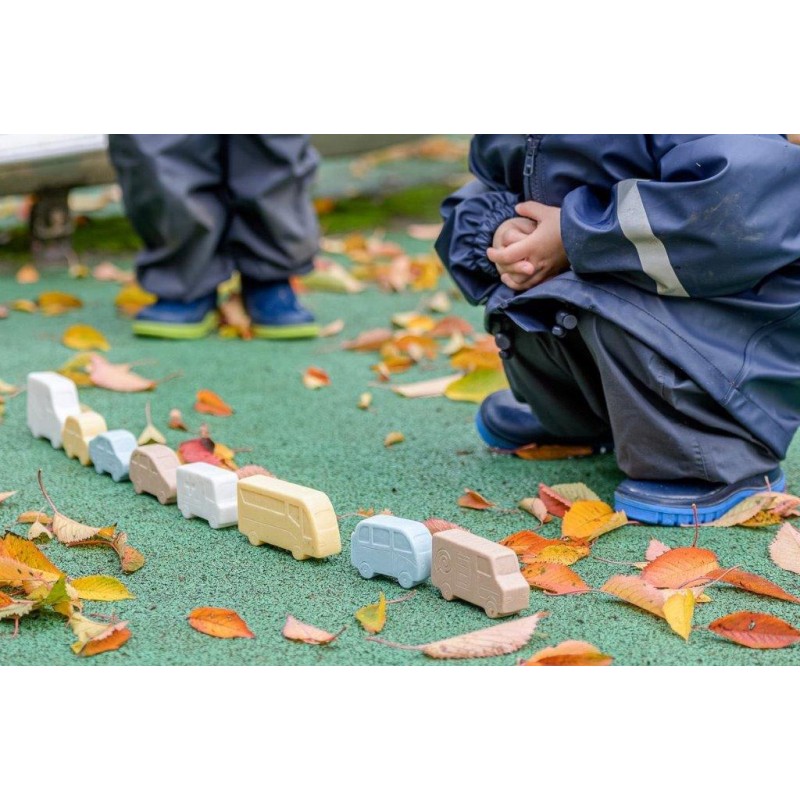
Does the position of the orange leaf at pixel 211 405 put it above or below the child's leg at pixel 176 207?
below

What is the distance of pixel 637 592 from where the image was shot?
5.04 ft

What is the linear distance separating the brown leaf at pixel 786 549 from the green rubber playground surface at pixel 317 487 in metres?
0.02

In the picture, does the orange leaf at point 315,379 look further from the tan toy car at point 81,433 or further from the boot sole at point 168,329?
the tan toy car at point 81,433

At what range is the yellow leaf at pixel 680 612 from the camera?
4.76ft

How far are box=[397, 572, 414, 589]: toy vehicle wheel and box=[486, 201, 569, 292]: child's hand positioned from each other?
0.59 m

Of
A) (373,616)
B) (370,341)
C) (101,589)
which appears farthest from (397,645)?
(370,341)

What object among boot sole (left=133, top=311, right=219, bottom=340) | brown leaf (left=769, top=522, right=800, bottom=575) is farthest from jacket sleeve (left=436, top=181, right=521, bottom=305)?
boot sole (left=133, top=311, right=219, bottom=340)

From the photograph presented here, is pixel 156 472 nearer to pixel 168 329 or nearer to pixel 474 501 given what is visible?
pixel 474 501

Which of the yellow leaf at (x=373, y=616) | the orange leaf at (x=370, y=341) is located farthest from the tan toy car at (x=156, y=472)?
the orange leaf at (x=370, y=341)

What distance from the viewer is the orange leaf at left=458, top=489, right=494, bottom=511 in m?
1.91

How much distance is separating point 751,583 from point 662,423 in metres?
0.33

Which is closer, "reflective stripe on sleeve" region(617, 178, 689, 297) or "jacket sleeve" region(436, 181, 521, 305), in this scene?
"reflective stripe on sleeve" region(617, 178, 689, 297)

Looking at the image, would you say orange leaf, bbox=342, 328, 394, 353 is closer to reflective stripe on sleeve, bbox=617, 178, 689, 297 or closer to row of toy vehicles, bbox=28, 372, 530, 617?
row of toy vehicles, bbox=28, 372, 530, 617

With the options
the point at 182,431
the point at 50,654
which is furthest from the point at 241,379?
the point at 50,654
